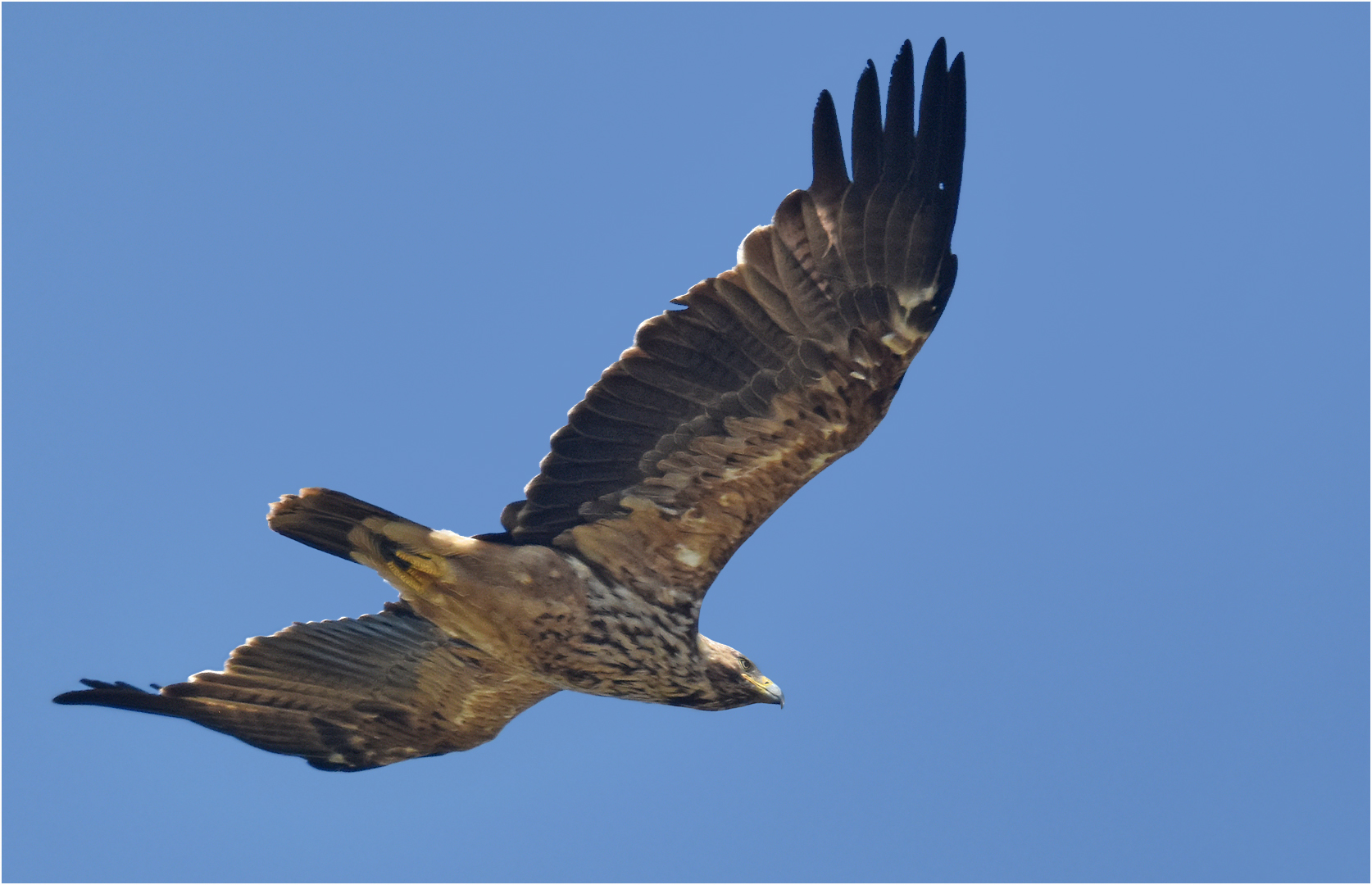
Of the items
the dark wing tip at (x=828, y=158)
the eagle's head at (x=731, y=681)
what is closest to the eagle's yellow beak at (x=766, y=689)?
the eagle's head at (x=731, y=681)

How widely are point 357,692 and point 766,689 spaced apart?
2.25 meters

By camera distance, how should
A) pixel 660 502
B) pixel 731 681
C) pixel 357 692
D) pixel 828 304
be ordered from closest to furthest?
pixel 828 304
pixel 660 502
pixel 731 681
pixel 357 692

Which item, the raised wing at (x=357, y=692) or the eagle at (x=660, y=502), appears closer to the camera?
the eagle at (x=660, y=502)

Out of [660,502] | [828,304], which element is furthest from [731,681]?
[828,304]

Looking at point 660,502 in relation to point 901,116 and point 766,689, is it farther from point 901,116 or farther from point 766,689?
point 901,116

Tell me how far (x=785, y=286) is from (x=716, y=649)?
6.45 ft

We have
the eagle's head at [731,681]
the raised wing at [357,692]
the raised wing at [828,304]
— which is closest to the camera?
the raised wing at [828,304]

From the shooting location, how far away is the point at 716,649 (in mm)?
8227

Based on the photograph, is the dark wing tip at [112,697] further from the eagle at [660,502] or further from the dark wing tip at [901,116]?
the dark wing tip at [901,116]

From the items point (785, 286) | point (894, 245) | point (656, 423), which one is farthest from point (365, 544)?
point (894, 245)

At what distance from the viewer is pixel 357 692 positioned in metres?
8.82

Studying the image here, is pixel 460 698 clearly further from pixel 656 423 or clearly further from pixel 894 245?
pixel 894 245

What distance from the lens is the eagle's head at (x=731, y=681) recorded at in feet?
26.7

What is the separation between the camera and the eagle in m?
7.38
